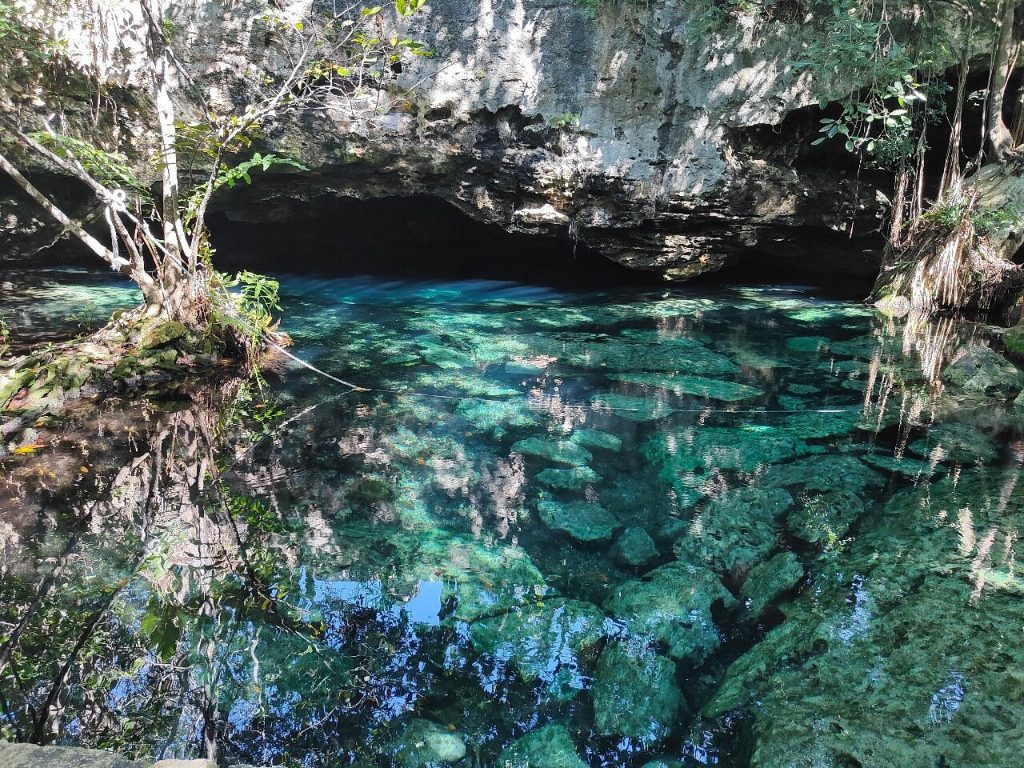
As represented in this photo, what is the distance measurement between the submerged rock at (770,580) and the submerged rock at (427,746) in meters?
1.18

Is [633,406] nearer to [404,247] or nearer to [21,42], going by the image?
[21,42]

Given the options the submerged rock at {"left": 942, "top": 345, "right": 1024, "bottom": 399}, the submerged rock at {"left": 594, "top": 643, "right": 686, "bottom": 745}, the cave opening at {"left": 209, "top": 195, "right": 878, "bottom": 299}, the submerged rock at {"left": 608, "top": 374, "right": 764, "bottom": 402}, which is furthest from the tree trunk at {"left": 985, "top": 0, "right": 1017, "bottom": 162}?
the submerged rock at {"left": 594, "top": 643, "right": 686, "bottom": 745}

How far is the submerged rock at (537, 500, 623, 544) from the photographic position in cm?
284

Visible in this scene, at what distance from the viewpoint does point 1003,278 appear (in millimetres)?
6848

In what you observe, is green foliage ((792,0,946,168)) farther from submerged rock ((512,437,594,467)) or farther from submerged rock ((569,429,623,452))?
submerged rock ((512,437,594,467))

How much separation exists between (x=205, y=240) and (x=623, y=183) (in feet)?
14.9

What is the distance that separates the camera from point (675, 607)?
7.75 feet

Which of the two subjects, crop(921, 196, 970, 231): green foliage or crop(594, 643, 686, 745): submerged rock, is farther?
crop(921, 196, 970, 231): green foliage

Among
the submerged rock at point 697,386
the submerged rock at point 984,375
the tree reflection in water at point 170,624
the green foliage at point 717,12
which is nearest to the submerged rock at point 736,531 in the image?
the tree reflection in water at point 170,624

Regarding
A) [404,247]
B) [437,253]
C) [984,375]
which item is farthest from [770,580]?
[404,247]

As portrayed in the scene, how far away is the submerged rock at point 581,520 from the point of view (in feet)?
9.32

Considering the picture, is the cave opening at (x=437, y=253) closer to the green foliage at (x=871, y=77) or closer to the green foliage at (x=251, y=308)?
the green foliage at (x=871, y=77)

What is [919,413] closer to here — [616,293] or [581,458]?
[581,458]

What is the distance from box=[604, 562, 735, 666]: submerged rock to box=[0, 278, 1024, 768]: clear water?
11mm
